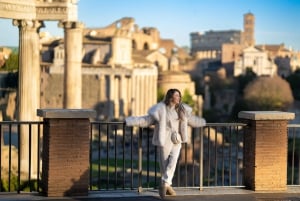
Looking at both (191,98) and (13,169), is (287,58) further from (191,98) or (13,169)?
(13,169)

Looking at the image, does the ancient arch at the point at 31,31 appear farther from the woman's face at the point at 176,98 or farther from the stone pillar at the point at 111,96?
the stone pillar at the point at 111,96

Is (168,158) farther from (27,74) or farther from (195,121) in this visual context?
(27,74)

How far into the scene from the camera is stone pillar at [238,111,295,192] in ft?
30.6

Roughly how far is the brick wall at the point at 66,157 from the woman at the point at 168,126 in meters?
0.79

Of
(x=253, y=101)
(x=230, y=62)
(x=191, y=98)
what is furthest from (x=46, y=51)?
(x=230, y=62)

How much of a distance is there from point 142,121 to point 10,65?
25.0 meters

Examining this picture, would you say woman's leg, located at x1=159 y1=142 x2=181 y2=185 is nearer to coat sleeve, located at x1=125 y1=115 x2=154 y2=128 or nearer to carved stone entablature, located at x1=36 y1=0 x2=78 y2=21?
coat sleeve, located at x1=125 y1=115 x2=154 y2=128

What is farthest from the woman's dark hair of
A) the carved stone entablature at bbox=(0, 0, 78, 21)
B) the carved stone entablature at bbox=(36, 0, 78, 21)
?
the carved stone entablature at bbox=(36, 0, 78, 21)

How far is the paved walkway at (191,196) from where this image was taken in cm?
850

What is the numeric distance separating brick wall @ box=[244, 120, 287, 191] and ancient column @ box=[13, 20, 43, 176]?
8.74m

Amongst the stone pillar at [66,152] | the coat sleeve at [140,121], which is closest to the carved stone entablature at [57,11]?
the stone pillar at [66,152]

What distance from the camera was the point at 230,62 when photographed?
126 metres

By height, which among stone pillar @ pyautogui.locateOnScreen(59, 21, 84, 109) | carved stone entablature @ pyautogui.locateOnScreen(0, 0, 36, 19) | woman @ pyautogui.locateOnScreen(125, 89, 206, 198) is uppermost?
carved stone entablature @ pyautogui.locateOnScreen(0, 0, 36, 19)

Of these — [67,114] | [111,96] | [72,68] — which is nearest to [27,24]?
[72,68]
